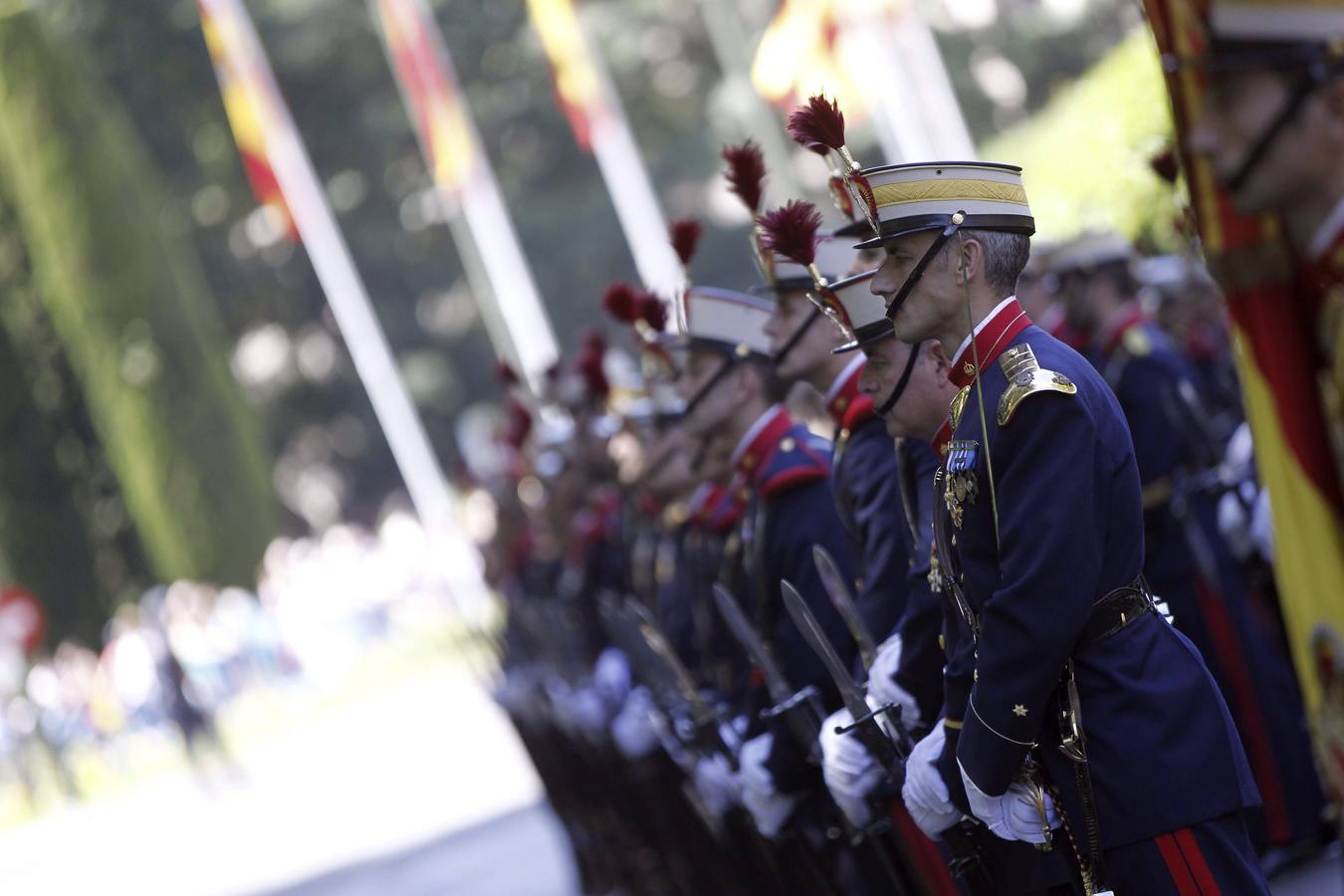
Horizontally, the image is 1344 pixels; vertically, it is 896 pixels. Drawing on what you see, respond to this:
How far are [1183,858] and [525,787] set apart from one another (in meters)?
12.7

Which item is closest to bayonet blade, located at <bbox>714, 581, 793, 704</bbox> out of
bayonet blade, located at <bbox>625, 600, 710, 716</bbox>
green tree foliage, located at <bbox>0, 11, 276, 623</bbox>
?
bayonet blade, located at <bbox>625, 600, 710, 716</bbox>

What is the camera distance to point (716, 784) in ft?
20.7

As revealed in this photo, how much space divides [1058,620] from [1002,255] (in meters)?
0.73

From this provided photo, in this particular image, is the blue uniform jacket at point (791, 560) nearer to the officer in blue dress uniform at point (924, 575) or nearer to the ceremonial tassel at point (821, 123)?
the officer in blue dress uniform at point (924, 575)

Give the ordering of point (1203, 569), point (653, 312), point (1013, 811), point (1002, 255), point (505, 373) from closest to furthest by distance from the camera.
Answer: point (1013, 811), point (1002, 255), point (653, 312), point (1203, 569), point (505, 373)

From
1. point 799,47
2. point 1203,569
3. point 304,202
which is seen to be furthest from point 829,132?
point 304,202

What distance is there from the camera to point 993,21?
32.5m

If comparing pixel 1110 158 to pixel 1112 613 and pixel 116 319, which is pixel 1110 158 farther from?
pixel 116 319

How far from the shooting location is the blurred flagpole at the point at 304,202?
22828mm

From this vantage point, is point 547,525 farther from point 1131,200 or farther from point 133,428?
point 133,428

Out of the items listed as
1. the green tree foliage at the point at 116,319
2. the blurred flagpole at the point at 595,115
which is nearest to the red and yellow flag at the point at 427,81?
the blurred flagpole at the point at 595,115

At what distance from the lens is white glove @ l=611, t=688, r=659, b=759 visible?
8109 mm

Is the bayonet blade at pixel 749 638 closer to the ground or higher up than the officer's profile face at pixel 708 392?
closer to the ground

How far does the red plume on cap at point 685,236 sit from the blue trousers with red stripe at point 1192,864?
2.61 metres
